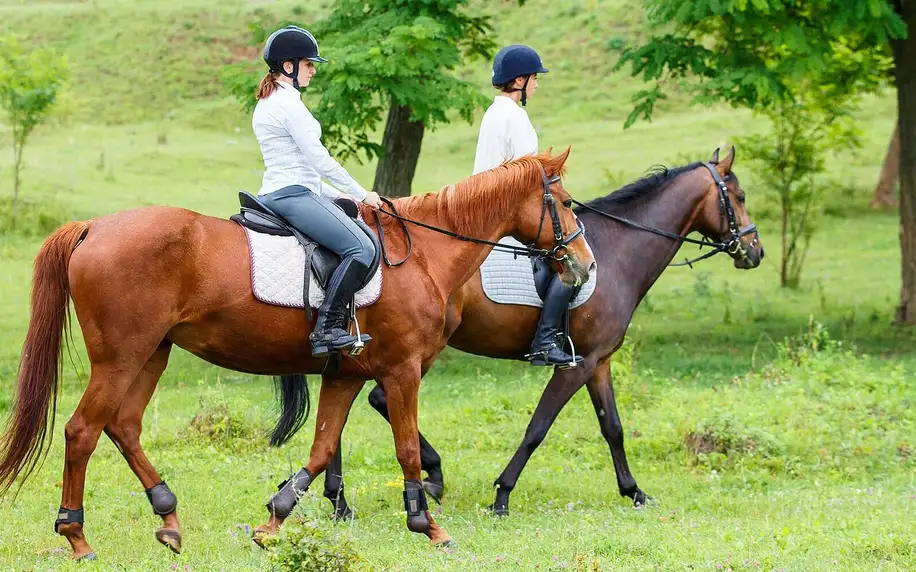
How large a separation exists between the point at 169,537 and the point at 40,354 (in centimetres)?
127

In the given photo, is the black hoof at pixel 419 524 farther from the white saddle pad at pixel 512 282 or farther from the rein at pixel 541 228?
the white saddle pad at pixel 512 282

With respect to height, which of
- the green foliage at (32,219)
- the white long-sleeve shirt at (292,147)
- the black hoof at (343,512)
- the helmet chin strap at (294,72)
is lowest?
the green foliage at (32,219)

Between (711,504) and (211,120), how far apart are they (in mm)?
26405

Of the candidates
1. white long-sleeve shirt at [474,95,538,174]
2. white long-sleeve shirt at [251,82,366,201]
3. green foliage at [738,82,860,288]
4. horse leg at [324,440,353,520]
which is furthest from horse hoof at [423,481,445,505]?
green foliage at [738,82,860,288]

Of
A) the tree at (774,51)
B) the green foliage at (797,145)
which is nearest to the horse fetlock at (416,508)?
the tree at (774,51)

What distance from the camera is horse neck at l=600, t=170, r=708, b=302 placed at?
820 cm

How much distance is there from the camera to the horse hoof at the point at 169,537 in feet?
20.2

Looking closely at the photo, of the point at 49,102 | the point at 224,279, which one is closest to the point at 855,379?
the point at 224,279

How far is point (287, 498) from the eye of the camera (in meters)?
6.40

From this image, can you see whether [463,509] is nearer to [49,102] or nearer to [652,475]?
[652,475]

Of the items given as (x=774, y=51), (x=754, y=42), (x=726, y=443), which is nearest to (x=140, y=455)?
(x=726, y=443)

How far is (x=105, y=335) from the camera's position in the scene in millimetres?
5824

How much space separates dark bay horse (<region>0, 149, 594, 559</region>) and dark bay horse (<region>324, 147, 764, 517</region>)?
2.32 ft

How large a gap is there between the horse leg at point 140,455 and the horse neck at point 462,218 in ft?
5.62
